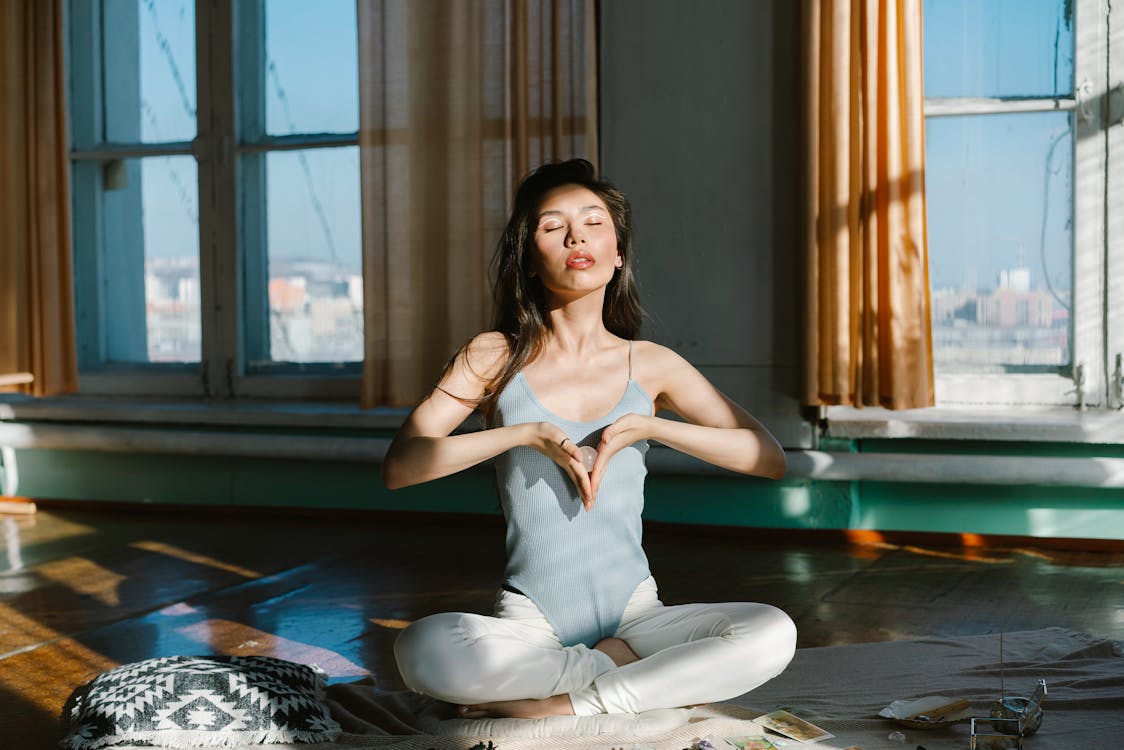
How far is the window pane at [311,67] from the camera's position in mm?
5137

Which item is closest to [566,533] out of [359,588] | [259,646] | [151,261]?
[259,646]

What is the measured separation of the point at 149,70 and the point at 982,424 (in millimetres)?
3996

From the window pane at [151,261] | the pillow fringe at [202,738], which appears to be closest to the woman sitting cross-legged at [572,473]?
the pillow fringe at [202,738]

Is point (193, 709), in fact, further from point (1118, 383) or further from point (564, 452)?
point (1118, 383)

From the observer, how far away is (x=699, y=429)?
2.25 m

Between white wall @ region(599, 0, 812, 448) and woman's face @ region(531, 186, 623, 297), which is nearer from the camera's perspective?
woman's face @ region(531, 186, 623, 297)

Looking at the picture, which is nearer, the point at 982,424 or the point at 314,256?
the point at 982,424

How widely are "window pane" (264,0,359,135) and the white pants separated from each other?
135 inches

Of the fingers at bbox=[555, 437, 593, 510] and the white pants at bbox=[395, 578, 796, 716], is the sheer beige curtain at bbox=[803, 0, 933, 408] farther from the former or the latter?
the fingers at bbox=[555, 437, 593, 510]

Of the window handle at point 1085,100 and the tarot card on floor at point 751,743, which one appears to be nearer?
the tarot card on floor at point 751,743

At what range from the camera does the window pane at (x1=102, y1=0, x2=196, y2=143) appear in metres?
5.39

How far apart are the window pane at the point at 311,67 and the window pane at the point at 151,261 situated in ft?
1.72

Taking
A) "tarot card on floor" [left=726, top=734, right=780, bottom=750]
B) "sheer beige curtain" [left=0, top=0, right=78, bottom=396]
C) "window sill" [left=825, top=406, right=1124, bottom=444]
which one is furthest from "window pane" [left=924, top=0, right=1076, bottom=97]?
"sheer beige curtain" [left=0, top=0, right=78, bottom=396]

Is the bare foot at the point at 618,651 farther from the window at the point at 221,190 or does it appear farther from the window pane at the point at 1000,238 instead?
the window at the point at 221,190
